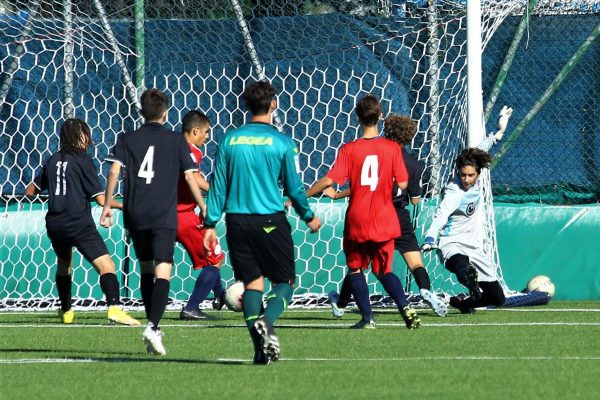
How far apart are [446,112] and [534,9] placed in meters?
1.47

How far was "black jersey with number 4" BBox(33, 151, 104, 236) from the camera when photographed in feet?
36.3

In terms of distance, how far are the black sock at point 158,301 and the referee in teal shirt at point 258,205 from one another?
0.82 meters

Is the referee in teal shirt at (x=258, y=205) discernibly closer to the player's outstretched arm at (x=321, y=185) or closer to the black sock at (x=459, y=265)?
the player's outstretched arm at (x=321, y=185)

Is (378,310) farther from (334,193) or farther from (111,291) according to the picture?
(111,291)

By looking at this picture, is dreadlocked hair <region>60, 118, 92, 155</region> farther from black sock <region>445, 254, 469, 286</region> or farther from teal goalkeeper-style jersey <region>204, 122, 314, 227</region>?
teal goalkeeper-style jersey <region>204, 122, 314, 227</region>

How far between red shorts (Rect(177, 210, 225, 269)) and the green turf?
Answer: 2.23 ft

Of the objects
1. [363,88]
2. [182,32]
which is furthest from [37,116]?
[363,88]

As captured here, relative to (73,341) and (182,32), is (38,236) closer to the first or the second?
(182,32)

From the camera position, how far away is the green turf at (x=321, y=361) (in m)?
6.05

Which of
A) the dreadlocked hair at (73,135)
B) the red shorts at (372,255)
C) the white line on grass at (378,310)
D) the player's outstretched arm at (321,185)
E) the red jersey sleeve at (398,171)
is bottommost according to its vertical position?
the white line on grass at (378,310)

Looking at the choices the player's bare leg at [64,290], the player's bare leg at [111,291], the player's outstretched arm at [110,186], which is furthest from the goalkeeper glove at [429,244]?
the player's bare leg at [64,290]

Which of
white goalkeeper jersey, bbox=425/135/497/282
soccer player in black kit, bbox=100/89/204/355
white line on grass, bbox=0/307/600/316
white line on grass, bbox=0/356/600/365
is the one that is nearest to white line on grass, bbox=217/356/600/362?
white line on grass, bbox=0/356/600/365

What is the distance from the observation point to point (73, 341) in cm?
912

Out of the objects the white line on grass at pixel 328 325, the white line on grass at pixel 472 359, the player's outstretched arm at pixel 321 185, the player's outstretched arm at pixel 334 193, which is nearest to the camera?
the white line on grass at pixel 472 359
